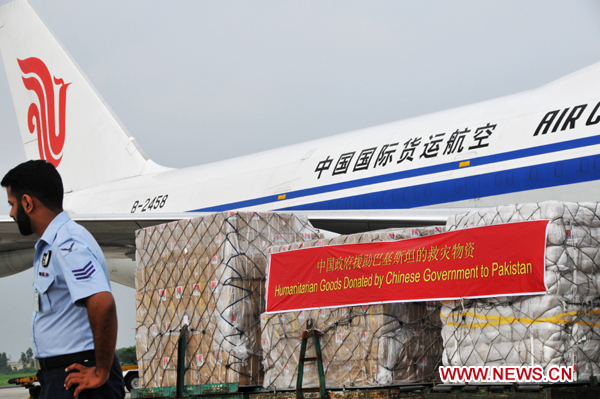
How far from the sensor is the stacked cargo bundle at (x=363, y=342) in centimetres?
496

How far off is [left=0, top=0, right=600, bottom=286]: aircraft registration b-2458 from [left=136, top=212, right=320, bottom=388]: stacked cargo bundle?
2948 mm

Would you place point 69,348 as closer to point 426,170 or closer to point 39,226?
point 39,226

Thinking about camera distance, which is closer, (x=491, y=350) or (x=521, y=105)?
(x=491, y=350)

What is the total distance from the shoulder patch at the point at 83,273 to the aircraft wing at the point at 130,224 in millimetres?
4255

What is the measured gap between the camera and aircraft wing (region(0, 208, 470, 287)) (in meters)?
8.80

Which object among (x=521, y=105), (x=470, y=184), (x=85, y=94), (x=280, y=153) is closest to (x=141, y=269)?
(x=470, y=184)

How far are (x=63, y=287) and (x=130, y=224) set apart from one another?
8360mm

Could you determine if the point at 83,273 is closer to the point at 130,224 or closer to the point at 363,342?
the point at 363,342

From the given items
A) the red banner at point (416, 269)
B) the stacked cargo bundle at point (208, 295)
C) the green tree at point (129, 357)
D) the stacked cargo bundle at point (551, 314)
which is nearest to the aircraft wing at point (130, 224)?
the stacked cargo bundle at point (208, 295)

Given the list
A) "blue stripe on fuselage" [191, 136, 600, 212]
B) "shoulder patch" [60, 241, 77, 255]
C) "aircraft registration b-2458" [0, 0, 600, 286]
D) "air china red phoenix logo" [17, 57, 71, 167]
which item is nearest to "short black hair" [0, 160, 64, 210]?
"shoulder patch" [60, 241, 77, 255]

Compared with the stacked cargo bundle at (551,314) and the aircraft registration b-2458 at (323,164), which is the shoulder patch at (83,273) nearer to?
the stacked cargo bundle at (551,314)

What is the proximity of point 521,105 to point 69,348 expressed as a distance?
7.68m

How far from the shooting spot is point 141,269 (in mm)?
6570

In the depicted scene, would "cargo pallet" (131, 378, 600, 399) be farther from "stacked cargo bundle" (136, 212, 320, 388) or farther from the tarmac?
the tarmac
